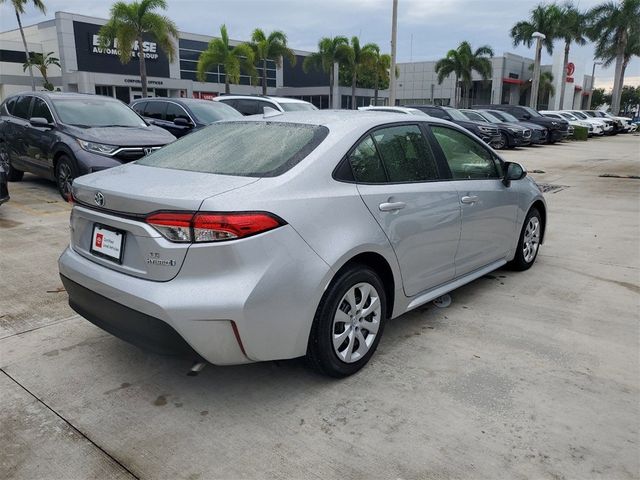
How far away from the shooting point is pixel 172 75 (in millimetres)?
48000

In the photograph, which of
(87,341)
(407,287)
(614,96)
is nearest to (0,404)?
(87,341)

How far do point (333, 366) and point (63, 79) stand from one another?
151 ft

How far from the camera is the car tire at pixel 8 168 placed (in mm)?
9656

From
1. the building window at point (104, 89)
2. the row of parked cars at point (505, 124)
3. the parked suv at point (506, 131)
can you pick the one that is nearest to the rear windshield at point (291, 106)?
the row of parked cars at point (505, 124)

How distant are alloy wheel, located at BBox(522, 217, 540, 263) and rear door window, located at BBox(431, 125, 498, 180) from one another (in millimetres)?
929

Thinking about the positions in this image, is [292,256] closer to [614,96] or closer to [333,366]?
[333,366]

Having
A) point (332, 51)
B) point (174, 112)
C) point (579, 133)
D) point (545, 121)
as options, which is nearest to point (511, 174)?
point (174, 112)

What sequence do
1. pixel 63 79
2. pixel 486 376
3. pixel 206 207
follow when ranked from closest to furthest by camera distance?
pixel 206 207, pixel 486 376, pixel 63 79

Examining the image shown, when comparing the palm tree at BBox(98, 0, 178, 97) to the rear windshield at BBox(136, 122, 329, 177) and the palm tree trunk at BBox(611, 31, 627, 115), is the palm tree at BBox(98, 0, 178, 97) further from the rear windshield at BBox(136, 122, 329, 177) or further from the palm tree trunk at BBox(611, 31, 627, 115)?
the palm tree trunk at BBox(611, 31, 627, 115)

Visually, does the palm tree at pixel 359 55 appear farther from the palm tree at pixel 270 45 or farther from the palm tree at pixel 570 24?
the palm tree at pixel 570 24

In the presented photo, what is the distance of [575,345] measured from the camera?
12.3 ft

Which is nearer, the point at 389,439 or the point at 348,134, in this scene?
the point at 389,439

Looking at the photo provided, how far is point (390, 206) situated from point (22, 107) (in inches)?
323

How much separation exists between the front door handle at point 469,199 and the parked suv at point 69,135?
200 inches
